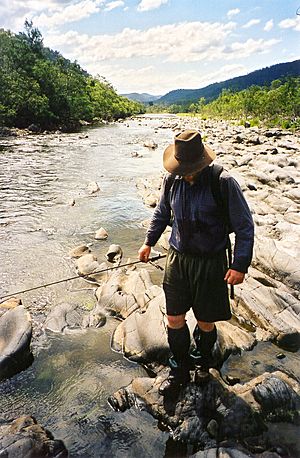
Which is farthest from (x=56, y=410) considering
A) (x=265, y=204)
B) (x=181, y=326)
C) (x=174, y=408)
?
(x=265, y=204)

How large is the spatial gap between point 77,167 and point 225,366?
18.5m

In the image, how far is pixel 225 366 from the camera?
488 centimetres

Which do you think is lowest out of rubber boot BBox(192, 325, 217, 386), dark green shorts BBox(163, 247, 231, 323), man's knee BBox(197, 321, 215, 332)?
rubber boot BBox(192, 325, 217, 386)

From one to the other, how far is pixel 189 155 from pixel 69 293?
4.64 meters

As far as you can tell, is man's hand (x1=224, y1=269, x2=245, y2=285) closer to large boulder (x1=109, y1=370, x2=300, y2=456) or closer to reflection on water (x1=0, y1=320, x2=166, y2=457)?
large boulder (x1=109, y1=370, x2=300, y2=456)

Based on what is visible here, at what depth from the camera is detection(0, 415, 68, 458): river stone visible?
336cm

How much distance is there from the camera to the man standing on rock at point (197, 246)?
336 centimetres

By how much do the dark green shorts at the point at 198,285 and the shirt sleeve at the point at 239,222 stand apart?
0.78 ft

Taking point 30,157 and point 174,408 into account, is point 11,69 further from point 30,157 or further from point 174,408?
point 174,408

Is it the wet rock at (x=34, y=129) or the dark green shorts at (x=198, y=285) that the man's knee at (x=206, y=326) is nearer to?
the dark green shorts at (x=198, y=285)

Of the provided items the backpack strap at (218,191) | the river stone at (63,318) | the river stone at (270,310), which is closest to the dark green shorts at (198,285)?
the backpack strap at (218,191)

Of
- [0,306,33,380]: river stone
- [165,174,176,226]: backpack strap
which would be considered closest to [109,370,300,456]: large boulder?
[0,306,33,380]: river stone

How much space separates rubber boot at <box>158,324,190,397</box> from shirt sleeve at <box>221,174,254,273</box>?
42.1 inches

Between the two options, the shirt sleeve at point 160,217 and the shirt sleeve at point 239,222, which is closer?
the shirt sleeve at point 239,222
